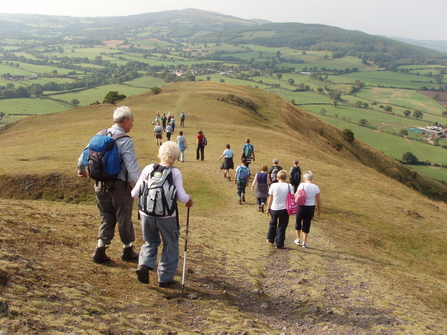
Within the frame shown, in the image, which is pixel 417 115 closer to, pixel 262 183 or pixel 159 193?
pixel 262 183

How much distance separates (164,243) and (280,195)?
5713 mm

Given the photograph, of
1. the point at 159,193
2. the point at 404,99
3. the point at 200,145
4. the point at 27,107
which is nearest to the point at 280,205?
the point at 159,193

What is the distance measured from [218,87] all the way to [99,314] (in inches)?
3123

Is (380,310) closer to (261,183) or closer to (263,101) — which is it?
(261,183)

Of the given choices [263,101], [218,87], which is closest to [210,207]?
[263,101]

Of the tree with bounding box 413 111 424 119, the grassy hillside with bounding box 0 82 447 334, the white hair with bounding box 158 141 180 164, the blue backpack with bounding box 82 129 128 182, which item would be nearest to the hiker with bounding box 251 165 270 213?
the grassy hillside with bounding box 0 82 447 334

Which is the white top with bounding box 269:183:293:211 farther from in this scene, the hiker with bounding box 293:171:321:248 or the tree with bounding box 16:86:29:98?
the tree with bounding box 16:86:29:98

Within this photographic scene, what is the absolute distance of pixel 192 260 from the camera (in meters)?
9.20

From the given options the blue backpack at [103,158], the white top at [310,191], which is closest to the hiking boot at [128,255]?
the blue backpack at [103,158]

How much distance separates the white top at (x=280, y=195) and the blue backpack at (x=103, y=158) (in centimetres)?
625

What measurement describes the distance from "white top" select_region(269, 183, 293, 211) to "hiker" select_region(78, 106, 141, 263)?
5.67 metres

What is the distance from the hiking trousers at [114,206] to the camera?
7.41 metres

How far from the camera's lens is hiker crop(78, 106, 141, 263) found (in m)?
7.35

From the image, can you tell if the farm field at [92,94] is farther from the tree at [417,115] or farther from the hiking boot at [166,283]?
the hiking boot at [166,283]
